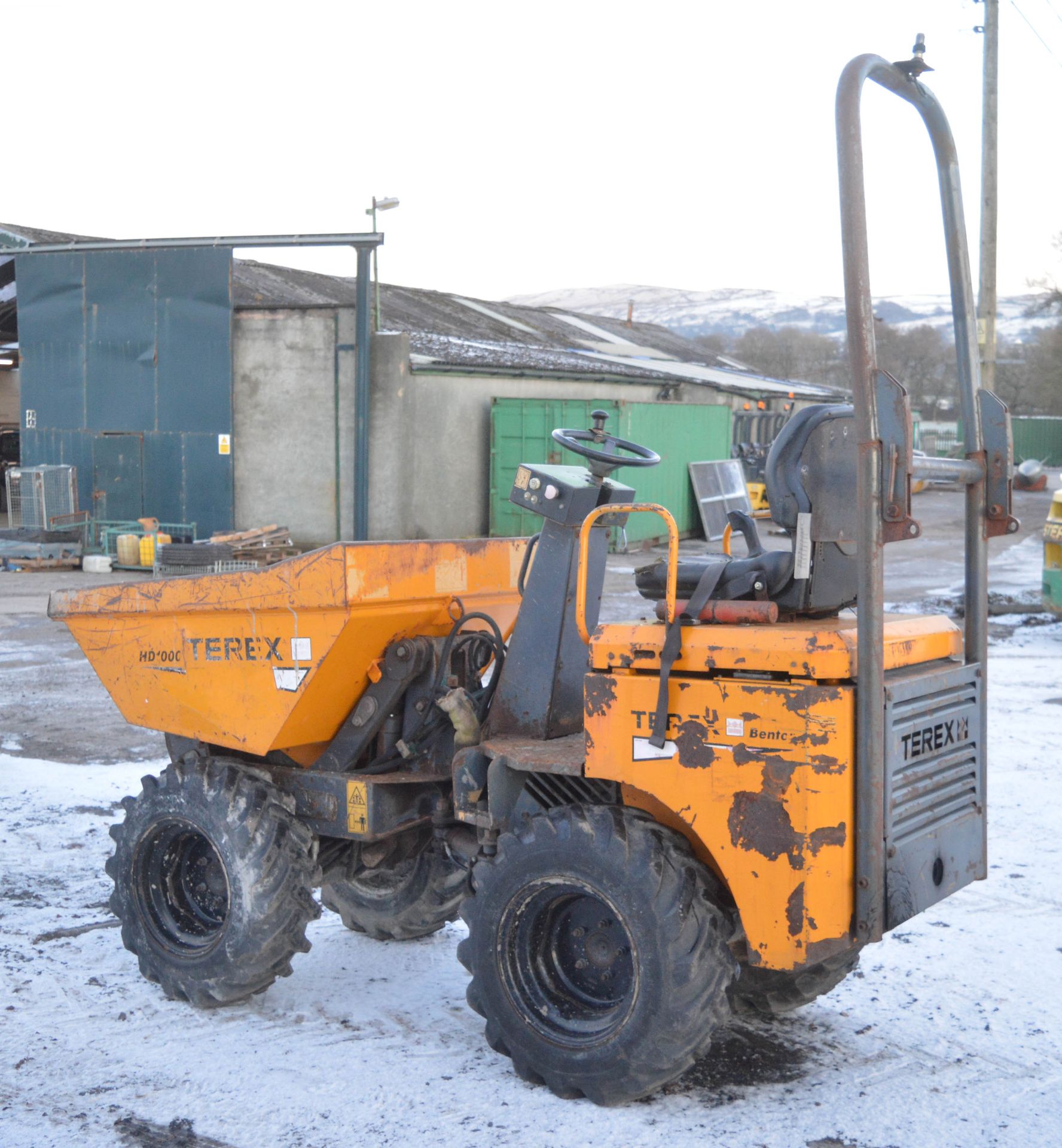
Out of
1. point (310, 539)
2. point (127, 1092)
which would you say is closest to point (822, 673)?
point (127, 1092)

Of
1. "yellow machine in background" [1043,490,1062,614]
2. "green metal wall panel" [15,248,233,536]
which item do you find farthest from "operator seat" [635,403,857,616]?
"green metal wall panel" [15,248,233,536]

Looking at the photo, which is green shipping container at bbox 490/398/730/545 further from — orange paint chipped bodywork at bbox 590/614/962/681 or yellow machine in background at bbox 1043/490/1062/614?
orange paint chipped bodywork at bbox 590/614/962/681

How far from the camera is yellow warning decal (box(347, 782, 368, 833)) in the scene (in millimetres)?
4230

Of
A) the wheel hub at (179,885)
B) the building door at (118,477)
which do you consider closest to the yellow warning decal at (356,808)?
the wheel hub at (179,885)

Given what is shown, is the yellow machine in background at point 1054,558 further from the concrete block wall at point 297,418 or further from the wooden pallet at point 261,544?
the concrete block wall at point 297,418

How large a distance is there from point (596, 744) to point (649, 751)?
165 millimetres

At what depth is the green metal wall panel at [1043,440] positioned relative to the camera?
52344mm

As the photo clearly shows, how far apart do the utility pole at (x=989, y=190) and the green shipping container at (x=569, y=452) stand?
5935 millimetres

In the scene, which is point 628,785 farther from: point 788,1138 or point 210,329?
point 210,329

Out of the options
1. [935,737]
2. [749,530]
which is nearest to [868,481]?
[749,530]

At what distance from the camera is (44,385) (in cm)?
2078

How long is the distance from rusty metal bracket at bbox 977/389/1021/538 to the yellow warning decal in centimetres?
209

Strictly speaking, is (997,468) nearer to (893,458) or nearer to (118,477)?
(893,458)

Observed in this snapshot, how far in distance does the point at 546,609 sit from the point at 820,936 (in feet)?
4.24
